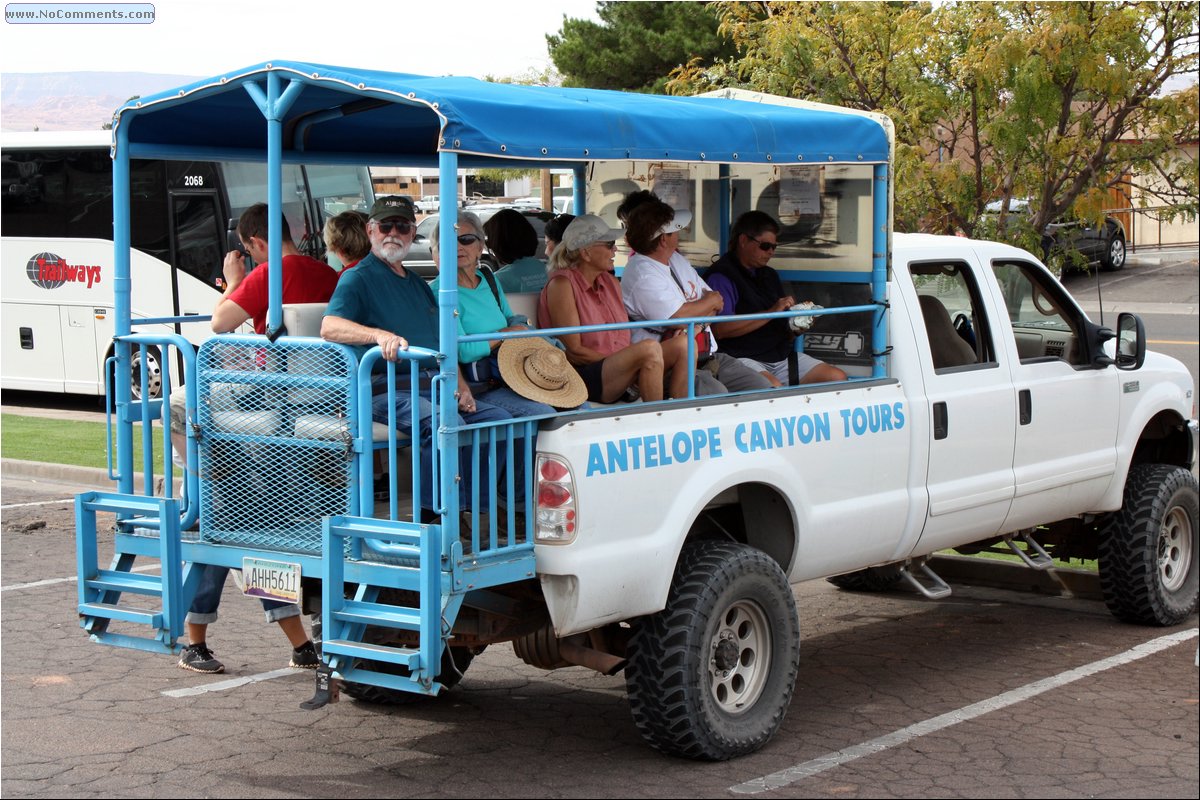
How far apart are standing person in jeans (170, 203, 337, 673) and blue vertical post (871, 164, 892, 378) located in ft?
7.94

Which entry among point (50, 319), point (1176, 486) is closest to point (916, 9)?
point (1176, 486)

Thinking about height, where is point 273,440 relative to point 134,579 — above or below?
above

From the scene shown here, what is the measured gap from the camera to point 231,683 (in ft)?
21.9

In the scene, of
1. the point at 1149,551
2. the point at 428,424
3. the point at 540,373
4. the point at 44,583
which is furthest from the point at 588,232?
the point at 44,583

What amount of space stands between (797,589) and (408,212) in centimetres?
404

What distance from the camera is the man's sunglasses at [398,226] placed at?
5.80m

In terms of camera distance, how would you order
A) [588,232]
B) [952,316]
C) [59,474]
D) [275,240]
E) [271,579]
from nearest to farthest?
[271,579], [275,240], [588,232], [952,316], [59,474]

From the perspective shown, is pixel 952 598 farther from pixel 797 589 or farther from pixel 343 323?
pixel 343 323

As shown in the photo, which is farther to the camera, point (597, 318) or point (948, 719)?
point (597, 318)

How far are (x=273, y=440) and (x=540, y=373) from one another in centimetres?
100

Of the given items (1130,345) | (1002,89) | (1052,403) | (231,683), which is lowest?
(231,683)

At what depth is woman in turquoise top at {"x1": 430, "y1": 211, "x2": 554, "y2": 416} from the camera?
5.48 metres

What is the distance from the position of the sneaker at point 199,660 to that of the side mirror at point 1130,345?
468 centimetres

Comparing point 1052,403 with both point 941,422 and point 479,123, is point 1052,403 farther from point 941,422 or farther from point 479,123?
point 479,123
